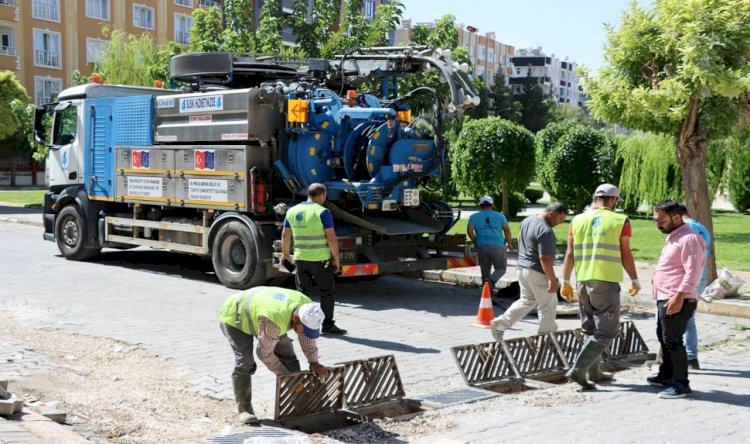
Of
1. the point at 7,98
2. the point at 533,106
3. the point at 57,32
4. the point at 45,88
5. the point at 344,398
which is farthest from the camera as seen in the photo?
the point at 533,106

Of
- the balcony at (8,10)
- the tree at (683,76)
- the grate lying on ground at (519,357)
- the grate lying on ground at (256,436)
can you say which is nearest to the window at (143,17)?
the balcony at (8,10)

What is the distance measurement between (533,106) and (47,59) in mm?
43716

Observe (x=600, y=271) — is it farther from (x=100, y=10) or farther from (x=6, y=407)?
(x=100, y=10)

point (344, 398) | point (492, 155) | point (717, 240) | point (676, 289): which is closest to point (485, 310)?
point (676, 289)

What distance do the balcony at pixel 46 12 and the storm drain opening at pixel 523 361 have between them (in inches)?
1882

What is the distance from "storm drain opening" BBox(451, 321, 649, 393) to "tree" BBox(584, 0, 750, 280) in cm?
426

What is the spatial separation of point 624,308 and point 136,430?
7.63 m

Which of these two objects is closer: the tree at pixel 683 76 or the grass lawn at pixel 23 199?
the tree at pixel 683 76

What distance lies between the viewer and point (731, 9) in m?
10.8

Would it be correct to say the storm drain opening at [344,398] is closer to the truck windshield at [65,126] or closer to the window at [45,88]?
the truck windshield at [65,126]

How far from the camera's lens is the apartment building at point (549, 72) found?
140 m

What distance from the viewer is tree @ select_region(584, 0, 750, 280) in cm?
1072

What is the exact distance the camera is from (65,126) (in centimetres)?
1559

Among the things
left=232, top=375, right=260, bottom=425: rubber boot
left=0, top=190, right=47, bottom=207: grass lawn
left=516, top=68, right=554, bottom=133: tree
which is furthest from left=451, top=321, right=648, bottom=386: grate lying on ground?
left=516, top=68, right=554, bottom=133: tree
